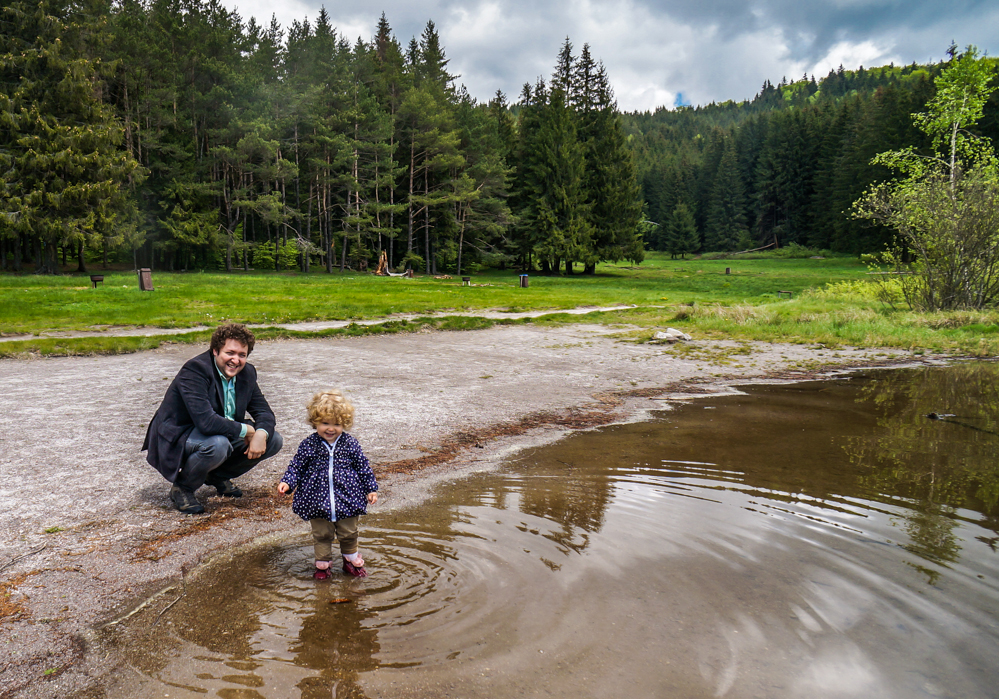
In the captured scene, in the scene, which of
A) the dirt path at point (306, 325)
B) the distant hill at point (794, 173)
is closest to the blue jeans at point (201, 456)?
the dirt path at point (306, 325)

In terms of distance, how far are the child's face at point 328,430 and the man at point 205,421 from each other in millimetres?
1023

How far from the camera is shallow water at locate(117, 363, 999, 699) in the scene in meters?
2.91

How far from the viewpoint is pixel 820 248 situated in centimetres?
7619

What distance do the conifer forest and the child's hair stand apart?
37.2m

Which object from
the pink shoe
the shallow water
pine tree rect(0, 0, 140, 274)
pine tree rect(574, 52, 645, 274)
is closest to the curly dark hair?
the shallow water

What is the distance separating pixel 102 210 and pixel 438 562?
39.3 meters

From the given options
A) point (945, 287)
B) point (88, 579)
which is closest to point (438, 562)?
point (88, 579)

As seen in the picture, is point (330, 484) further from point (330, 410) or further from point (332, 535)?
point (330, 410)

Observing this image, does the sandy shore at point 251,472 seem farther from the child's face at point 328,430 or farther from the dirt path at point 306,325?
the dirt path at point 306,325

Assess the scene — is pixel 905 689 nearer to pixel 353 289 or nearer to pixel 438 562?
pixel 438 562

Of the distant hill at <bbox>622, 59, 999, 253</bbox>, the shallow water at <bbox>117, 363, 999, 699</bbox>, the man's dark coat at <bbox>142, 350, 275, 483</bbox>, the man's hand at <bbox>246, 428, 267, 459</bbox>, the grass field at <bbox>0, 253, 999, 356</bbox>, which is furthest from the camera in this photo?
the distant hill at <bbox>622, 59, 999, 253</bbox>

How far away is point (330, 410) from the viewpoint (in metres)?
3.88

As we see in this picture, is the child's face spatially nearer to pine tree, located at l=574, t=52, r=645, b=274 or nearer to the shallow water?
the shallow water

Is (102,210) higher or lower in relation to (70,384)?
higher
